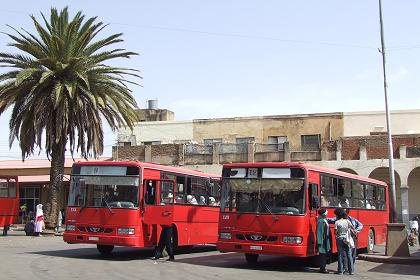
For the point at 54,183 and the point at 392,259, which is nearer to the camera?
the point at 392,259

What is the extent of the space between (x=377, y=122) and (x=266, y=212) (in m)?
33.5

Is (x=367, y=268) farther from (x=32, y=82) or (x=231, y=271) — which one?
(x=32, y=82)

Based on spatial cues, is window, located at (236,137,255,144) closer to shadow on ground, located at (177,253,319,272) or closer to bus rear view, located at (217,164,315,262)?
shadow on ground, located at (177,253,319,272)

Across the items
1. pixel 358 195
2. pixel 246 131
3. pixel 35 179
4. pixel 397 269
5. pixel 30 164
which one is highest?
Result: pixel 246 131

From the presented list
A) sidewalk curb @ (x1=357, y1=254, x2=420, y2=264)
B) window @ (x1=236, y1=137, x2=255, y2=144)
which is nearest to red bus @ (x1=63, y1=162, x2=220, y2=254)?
sidewalk curb @ (x1=357, y1=254, x2=420, y2=264)

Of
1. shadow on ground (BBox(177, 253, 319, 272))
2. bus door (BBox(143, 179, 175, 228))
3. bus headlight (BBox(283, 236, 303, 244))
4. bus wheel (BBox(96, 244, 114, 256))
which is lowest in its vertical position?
shadow on ground (BBox(177, 253, 319, 272))

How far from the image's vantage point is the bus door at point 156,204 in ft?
55.3

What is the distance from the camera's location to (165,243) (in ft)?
56.4

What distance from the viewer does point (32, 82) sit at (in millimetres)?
28906

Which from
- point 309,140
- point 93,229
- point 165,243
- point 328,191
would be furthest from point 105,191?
point 309,140

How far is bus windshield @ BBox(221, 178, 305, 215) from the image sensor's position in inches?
593

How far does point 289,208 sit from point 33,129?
1818cm

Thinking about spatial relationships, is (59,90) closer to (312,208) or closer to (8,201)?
(8,201)

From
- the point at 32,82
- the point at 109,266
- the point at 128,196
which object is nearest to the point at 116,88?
the point at 32,82
